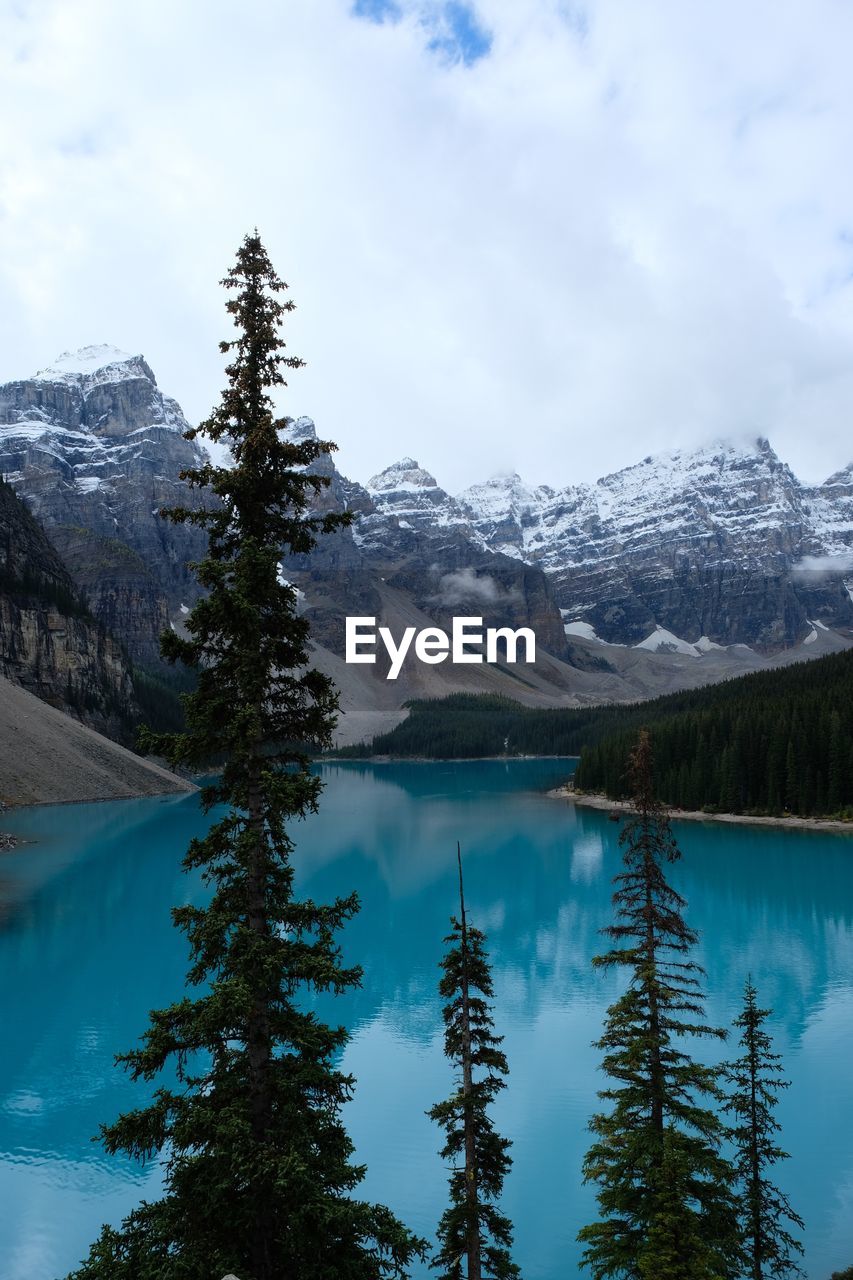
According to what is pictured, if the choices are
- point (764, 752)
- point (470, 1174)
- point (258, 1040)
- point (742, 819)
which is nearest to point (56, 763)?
point (742, 819)

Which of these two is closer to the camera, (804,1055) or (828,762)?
(804,1055)

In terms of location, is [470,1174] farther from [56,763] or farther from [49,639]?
[49,639]

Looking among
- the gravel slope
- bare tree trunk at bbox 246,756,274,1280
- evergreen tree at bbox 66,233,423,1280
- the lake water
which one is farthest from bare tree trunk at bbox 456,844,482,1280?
the gravel slope

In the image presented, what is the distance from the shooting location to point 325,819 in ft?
314

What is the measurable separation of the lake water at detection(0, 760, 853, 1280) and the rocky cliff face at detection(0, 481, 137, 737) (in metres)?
52.3

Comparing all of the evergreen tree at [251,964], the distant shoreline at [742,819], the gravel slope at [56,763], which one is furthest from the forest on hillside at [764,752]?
the evergreen tree at [251,964]

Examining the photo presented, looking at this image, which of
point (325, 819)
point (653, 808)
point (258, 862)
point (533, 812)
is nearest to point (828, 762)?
point (533, 812)

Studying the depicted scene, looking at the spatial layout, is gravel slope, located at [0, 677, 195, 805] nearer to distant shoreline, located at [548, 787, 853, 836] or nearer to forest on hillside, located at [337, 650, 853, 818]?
distant shoreline, located at [548, 787, 853, 836]

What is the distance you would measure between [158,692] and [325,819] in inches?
3371

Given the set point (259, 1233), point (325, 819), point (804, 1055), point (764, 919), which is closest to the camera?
point (259, 1233)

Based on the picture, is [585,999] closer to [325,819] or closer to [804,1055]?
[804,1055]

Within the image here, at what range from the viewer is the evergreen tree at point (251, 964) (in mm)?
8367

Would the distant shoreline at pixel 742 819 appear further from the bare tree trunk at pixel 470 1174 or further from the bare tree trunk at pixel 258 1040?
the bare tree trunk at pixel 258 1040

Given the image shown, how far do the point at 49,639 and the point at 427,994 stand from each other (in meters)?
115
